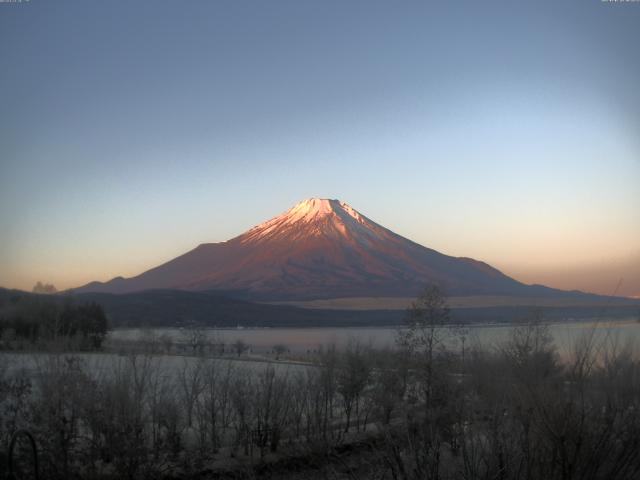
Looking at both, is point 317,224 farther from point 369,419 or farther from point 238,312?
point 369,419

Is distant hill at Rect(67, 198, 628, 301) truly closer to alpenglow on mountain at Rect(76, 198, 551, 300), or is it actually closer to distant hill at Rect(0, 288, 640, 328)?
alpenglow on mountain at Rect(76, 198, 551, 300)

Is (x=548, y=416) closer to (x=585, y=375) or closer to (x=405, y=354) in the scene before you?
(x=585, y=375)

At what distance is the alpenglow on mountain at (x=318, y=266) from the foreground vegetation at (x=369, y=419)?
84.9m

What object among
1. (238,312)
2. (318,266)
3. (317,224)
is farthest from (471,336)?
(317,224)

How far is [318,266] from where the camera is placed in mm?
116812

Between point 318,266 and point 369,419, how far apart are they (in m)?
98.8

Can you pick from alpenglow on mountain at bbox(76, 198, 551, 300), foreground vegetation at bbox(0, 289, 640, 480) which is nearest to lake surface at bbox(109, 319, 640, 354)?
foreground vegetation at bbox(0, 289, 640, 480)

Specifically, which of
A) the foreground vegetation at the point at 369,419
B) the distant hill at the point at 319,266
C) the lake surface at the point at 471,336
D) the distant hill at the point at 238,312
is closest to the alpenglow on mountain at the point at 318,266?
the distant hill at the point at 319,266

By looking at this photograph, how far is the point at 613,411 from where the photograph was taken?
5859 millimetres

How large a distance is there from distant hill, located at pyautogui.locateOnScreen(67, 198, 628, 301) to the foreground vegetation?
85851 millimetres

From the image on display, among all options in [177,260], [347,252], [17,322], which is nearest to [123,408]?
[17,322]

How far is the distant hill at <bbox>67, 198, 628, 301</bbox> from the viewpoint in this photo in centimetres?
10962

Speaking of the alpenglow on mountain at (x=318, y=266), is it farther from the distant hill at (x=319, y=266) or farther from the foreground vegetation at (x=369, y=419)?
the foreground vegetation at (x=369, y=419)

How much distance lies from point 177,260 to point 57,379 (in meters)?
132
